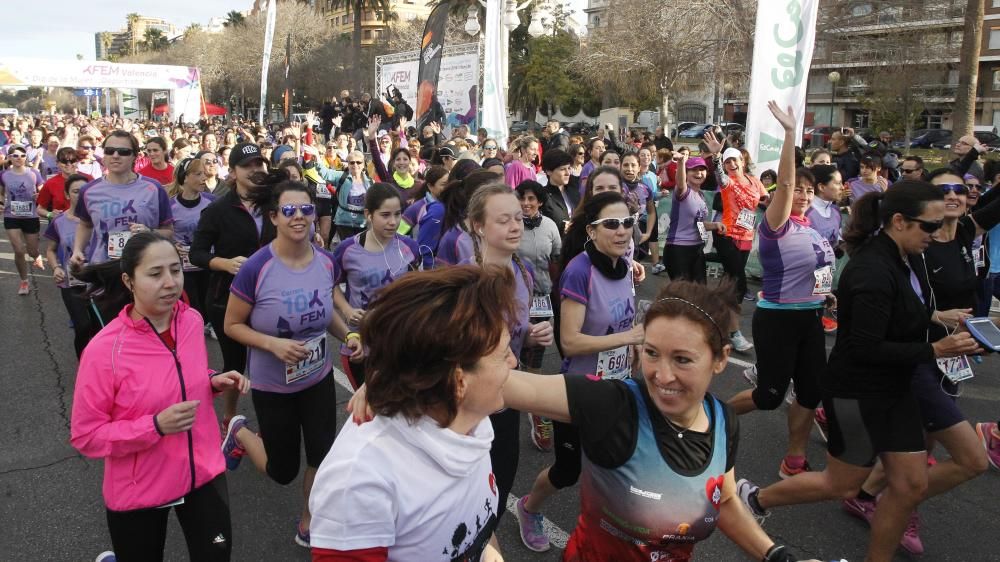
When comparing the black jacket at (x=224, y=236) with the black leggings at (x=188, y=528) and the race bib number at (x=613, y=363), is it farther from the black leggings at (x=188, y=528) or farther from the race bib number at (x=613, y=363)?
the race bib number at (x=613, y=363)

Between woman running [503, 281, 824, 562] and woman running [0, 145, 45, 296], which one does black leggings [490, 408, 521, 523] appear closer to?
woman running [503, 281, 824, 562]

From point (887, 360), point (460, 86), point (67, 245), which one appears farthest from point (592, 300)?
point (460, 86)

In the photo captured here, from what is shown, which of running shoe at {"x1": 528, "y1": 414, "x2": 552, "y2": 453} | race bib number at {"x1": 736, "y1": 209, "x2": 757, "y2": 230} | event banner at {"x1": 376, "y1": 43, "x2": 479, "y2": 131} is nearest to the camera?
running shoe at {"x1": 528, "y1": 414, "x2": 552, "y2": 453}

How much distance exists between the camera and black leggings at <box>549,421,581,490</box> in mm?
3537

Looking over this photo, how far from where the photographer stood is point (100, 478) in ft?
14.8

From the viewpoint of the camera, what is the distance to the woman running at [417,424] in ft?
5.03

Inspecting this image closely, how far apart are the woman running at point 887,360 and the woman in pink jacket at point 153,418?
2.67 metres

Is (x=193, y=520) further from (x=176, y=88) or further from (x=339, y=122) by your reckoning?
(x=176, y=88)

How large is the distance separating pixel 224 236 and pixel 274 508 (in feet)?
6.71

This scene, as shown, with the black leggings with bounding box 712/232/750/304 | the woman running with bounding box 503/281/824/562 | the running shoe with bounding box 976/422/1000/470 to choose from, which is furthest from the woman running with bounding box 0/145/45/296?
the running shoe with bounding box 976/422/1000/470

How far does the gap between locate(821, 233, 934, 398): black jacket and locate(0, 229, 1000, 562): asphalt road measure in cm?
105

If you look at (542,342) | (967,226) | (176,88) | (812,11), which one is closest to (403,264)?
(542,342)

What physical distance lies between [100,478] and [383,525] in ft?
12.4

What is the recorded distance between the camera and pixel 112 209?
219 inches
